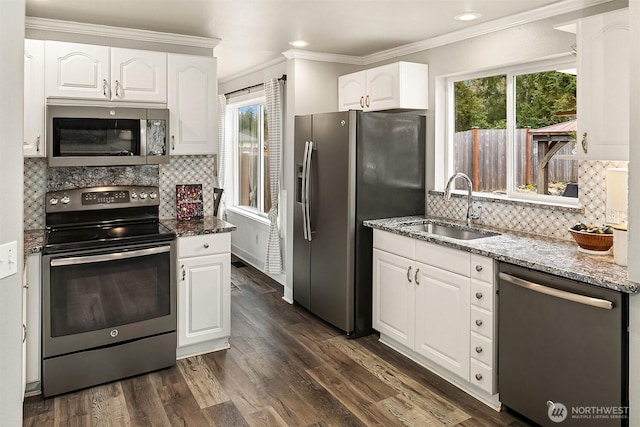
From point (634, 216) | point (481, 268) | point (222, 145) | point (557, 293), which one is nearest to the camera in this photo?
point (634, 216)

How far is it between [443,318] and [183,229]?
1.85 meters

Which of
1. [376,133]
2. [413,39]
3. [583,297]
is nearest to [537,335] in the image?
[583,297]

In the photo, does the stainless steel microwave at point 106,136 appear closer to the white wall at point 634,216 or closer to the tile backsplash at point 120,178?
the tile backsplash at point 120,178

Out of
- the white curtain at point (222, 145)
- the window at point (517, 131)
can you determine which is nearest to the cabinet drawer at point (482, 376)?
the window at point (517, 131)

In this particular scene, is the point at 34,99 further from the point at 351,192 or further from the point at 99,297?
the point at 351,192

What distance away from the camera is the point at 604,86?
8.00ft

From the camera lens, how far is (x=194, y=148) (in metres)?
3.73

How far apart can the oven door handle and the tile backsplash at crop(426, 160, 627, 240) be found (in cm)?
225

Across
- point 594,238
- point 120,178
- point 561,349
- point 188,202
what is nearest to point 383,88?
point 188,202

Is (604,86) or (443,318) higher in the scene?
(604,86)

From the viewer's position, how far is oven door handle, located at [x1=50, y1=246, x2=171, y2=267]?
2853 millimetres

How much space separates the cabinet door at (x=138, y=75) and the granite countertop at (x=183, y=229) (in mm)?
932

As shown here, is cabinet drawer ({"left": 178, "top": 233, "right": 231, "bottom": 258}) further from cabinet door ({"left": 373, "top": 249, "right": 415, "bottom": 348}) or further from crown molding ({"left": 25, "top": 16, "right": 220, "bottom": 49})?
crown molding ({"left": 25, "top": 16, "right": 220, "bottom": 49})

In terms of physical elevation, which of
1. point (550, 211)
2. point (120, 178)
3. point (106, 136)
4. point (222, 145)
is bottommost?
point (550, 211)
